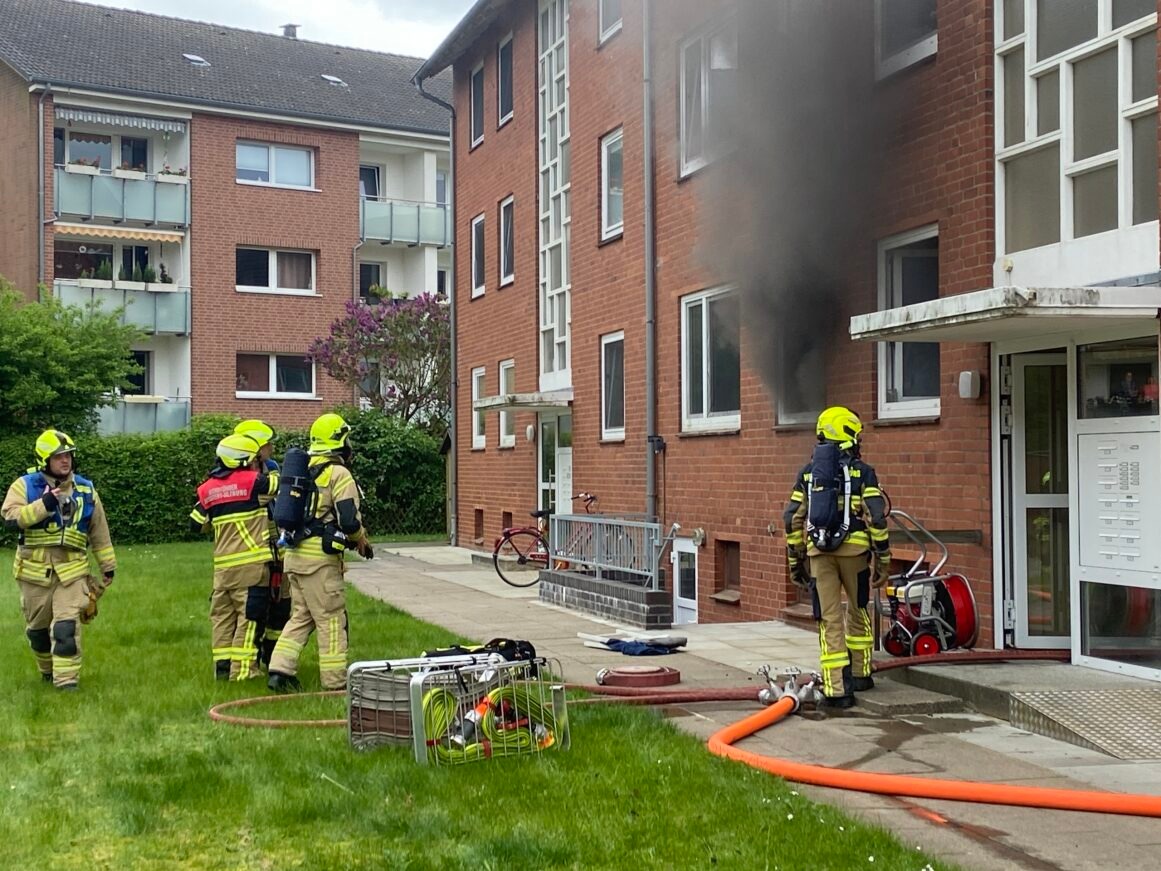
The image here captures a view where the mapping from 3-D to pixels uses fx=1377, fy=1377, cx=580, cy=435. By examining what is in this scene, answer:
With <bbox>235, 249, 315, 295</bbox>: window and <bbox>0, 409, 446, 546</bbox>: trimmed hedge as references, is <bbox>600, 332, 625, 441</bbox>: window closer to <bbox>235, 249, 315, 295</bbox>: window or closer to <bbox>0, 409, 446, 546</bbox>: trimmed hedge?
<bbox>0, 409, 446, 546</bbox>: trimmed hedge

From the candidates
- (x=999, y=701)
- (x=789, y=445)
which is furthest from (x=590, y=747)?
(x=789, y=445)

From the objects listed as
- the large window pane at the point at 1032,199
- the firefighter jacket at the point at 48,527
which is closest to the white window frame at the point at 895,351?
the large window pane at the point at 1032,199

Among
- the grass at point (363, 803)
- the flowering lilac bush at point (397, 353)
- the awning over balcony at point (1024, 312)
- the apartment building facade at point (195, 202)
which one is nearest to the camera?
the grass at point (363, 803)

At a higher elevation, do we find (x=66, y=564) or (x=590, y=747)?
(x=66, y=564)

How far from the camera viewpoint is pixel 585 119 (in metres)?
17.8

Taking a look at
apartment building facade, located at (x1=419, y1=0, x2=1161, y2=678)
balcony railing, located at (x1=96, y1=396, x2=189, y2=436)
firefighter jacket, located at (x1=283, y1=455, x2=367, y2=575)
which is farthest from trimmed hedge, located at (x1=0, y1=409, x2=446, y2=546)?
firefighter jacket, located at (x1=283, y1=455, x2=367, y2=575)

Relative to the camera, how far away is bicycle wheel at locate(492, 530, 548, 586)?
57.9 ft

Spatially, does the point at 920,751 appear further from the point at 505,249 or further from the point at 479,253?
the point at 479,253

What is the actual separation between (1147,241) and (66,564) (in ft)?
24.1

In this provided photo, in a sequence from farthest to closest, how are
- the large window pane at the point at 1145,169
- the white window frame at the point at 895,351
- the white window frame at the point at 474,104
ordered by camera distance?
the white window frame at the point at 474,104
the white window frame at the point at 895,351
the large window pane at the point at 1145,169

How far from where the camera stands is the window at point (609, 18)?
1695 centimetres

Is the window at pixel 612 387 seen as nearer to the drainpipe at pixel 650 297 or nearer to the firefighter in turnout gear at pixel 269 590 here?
the drainpipe at pixel 650 297

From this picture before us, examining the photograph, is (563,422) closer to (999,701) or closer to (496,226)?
(496,226)

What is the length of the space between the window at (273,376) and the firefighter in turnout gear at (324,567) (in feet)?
79.3
